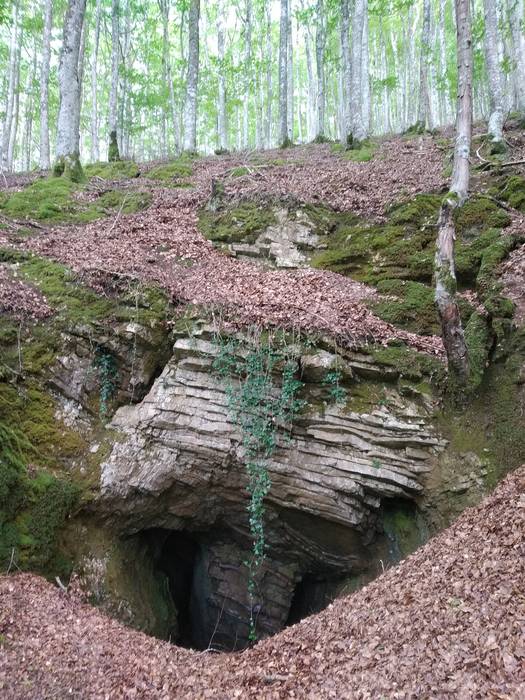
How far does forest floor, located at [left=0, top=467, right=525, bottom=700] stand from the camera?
135 inches

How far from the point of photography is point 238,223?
10.9 meters

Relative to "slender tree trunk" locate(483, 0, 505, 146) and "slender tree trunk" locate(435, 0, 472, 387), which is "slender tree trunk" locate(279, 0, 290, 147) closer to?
"slender tree trunk" locate(483, 0, 505, 146)

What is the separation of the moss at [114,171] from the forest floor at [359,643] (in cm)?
1301

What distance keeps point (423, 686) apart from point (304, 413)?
428 centimetres

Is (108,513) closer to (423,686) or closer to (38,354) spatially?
(38,354)

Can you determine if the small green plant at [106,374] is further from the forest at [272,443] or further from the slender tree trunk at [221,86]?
the slender tree trunk at [221,86]

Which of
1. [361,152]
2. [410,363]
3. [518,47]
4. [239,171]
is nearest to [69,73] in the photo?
[239,171]

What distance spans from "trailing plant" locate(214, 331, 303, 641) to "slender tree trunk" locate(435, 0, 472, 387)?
2.37 meters

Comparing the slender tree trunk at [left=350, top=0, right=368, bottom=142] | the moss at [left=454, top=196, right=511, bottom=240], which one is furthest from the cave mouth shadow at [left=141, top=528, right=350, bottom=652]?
the slender tree trunk at [left=350, top=0, right=368, bottom=142]

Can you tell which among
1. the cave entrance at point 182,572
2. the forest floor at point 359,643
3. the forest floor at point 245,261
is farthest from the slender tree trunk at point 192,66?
the forest floor at point 359,643

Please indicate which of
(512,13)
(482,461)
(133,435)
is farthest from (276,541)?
(512,13)

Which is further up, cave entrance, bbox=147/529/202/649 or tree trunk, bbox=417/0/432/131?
tree trunk, bbox=417/0/432/131

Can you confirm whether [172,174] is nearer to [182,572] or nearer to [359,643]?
[182,572]

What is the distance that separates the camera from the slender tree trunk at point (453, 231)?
20.6ft
